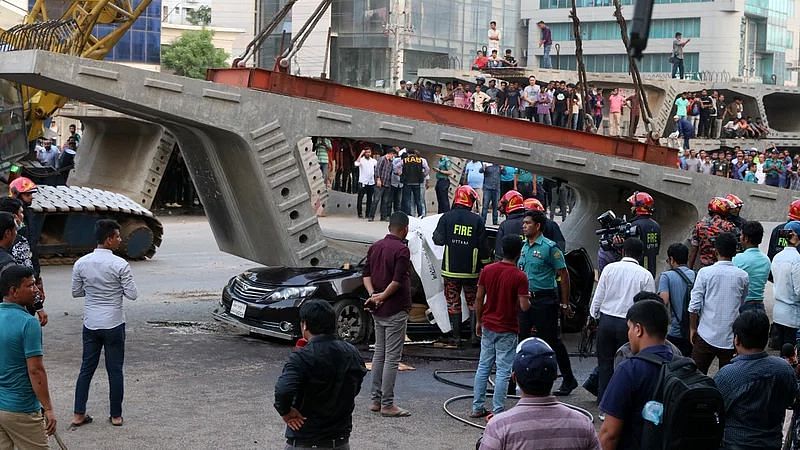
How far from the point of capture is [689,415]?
17.7 ft

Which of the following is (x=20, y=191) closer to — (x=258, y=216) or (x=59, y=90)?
(x=59, y=90)

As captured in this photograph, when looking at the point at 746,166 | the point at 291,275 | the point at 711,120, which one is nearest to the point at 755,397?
the point at 291,275

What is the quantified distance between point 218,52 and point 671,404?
71308 mm

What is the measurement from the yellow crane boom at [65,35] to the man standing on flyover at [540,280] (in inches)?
398

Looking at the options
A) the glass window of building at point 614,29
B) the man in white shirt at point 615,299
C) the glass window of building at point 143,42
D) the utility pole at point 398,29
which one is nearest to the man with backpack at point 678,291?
the man in white shirt at point 615,299

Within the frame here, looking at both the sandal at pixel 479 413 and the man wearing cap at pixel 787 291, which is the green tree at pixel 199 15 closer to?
the man wearing cap at pixel 787 291

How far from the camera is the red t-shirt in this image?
9.76 metres

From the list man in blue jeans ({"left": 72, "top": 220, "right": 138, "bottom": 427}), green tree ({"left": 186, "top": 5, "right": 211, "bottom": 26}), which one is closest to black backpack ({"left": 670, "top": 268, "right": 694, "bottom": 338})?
man in blue jeans ({"left": 72, "top": 220, "right": 138, "bottom": 427})

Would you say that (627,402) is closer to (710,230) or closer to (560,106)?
(710,230)

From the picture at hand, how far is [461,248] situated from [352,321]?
1524mm

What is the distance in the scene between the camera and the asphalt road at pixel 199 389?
927cm

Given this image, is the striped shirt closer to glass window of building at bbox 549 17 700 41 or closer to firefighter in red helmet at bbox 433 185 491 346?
firefighter in red helmet at bbox 433 185 491 346

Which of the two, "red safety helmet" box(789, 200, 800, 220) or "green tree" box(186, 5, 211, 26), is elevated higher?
"green tree" box(186, 5, 211, 26)

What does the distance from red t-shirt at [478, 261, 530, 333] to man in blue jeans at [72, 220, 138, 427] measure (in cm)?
283
